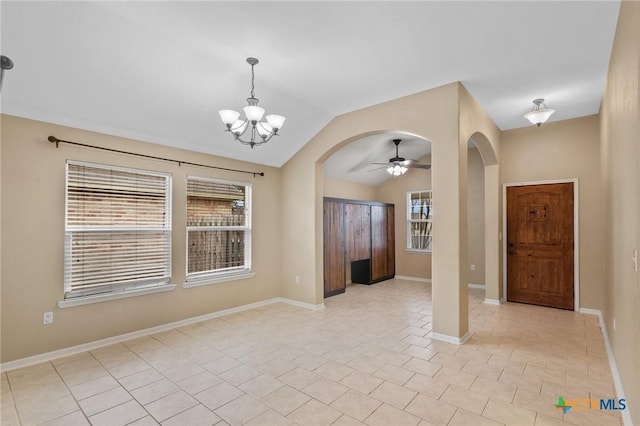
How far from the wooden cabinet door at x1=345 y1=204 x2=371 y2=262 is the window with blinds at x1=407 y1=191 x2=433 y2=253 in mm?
1344

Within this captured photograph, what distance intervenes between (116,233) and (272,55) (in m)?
2.75

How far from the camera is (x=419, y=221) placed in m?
7.88

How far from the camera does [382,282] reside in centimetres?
754

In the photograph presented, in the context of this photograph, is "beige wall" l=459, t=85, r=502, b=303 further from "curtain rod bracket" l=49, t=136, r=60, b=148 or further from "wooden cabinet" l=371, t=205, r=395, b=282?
"curtain rod bracket" l=49, t=136, r=60, b=148

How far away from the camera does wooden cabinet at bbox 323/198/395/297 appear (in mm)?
6209

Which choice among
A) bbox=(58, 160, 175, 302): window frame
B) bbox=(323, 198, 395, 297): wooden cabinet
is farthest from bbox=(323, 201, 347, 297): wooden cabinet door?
bbox=(58, 160, 175, 302): window frame

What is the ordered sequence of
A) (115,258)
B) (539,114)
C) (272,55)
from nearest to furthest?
1. (272,55)
2. (115,258)
3. (539,114)

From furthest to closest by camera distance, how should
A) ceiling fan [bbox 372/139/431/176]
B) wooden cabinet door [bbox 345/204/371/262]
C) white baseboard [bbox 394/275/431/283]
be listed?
white baseboard [bbox 394/275/431/283]
wooden cabinet door [bbox 345/204/371/262]
ceiling fan [bbox 372/139/431/176]

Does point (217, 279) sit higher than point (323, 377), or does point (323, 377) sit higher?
point (217, 279)

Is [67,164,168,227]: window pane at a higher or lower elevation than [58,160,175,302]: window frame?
higher

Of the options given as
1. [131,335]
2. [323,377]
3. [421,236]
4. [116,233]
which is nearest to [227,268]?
[131,335]

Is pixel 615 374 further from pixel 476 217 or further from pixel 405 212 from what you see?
pixel 405 212

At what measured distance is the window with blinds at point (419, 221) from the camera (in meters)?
7.77

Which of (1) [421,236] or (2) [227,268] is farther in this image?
(1) [421,236]
